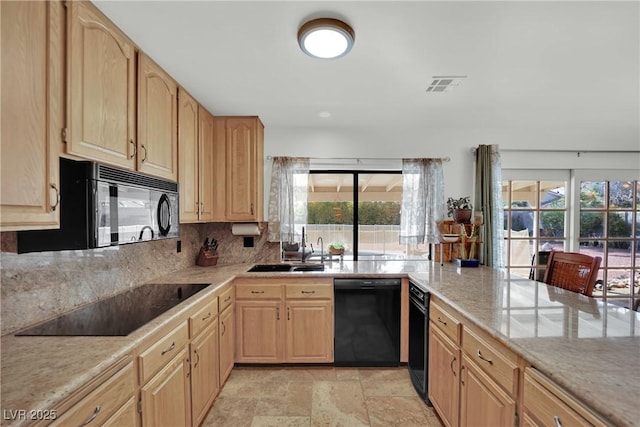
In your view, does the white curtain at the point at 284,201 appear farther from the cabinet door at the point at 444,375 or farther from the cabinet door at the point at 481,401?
the cabinet door at the point at 481,401

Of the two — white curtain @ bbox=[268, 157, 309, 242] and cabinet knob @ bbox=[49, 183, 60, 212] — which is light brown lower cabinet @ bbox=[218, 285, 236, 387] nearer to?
Answer: white curtain @ bbox=[268, 157, 309, 242]

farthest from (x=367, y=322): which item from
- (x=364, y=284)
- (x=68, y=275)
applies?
(x=68, y=275)

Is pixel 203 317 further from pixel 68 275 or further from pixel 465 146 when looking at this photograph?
pixel 465 146

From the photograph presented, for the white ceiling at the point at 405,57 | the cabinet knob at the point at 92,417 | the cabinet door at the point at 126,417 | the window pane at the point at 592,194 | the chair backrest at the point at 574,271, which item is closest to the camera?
the cabinet knob at the point at 92,417

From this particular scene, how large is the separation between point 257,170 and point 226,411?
2054 mm

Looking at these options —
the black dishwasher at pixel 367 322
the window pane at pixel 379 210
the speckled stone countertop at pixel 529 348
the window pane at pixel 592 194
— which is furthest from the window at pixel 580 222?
the black dishwasher at pixel 367 322

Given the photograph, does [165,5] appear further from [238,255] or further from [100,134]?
[238,255]

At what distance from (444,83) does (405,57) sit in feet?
1.70

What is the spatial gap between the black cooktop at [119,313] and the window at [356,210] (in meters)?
1.67

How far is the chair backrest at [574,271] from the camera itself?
6.57ft

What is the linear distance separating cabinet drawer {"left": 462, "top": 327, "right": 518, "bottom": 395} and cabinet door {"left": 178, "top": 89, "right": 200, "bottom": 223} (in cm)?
209

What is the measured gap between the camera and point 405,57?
70.6 inches

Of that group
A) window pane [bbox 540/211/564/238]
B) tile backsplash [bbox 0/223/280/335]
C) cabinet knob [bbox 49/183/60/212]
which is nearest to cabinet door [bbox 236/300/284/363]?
tile backsplash [bbox 0/223/280/335]

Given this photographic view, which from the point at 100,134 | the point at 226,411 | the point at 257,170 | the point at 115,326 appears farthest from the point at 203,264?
the point at 100,134
